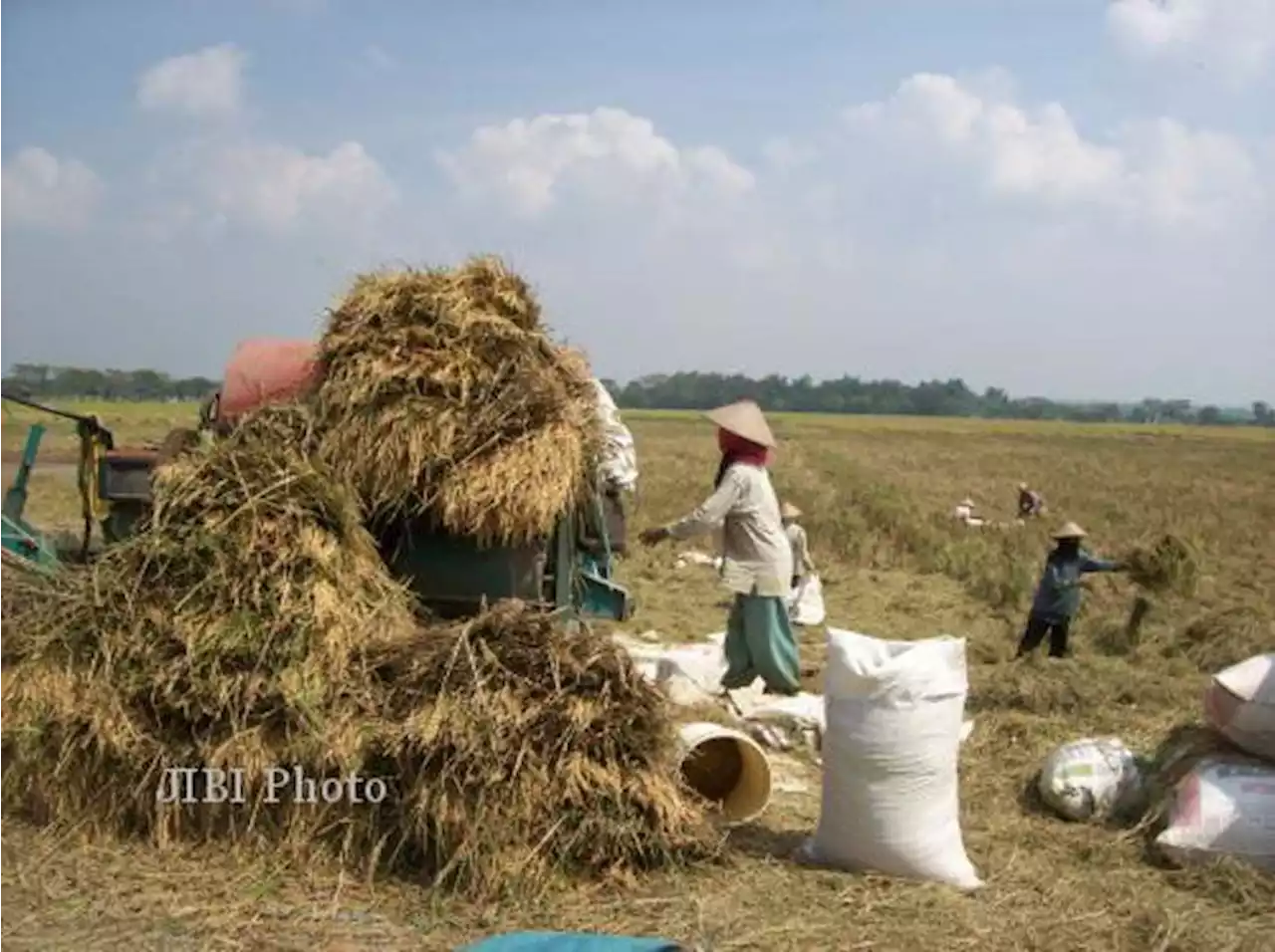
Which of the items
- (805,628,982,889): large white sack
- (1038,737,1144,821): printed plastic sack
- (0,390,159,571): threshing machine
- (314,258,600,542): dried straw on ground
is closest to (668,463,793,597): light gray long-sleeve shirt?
(314,258,600,542): dried straw on ground

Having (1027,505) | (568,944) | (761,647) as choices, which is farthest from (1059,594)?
(1027,505)

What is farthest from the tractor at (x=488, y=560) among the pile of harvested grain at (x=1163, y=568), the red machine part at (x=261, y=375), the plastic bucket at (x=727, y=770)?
the pile of harvested grain at (x=1163, y=568)

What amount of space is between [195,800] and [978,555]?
11.5m

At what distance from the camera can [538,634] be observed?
4.94 meters

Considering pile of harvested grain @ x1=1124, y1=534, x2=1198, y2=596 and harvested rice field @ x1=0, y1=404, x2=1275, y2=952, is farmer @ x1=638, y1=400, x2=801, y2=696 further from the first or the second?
pile of harvested grain @ x1=1124, y1=534, x2=1198, y2=596

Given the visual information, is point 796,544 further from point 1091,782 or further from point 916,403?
point 916,403

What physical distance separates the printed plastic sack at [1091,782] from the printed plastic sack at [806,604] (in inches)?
199

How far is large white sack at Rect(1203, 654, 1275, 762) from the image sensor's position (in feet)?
17.1

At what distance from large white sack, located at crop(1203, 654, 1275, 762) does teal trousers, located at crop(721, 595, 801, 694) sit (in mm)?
2735

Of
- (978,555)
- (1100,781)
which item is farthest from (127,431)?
(1100,781)

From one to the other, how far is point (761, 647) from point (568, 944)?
12.9 ft

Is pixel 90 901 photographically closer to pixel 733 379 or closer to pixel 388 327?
pixel 388 327

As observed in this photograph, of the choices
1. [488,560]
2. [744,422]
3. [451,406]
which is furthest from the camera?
[744,422]

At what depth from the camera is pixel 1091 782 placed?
558 centimetres
